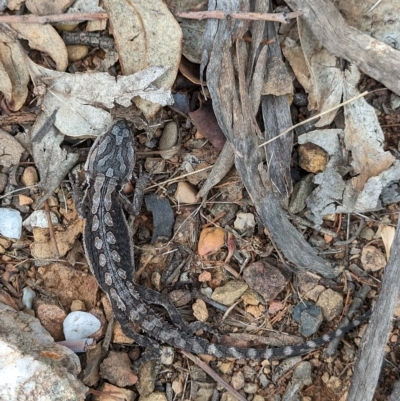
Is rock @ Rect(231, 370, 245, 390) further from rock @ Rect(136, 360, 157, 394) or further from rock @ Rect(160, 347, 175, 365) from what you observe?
rock @ Rect(136, 360, 157, 394)

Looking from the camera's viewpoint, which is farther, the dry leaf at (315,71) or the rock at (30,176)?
the rock at (30,176)

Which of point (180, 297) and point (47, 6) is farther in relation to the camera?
point (180, 297)

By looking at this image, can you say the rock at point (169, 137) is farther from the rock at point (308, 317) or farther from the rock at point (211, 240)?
the rock at point (308, 317)

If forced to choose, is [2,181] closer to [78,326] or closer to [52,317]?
[52,317]

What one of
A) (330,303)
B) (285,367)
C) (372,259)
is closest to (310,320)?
(330,303)

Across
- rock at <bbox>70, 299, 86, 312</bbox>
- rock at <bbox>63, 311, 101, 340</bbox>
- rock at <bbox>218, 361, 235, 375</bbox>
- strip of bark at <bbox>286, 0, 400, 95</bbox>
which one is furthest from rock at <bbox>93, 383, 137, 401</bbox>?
strip of bark at <bbox>286, 0, 400, 95</bbox>

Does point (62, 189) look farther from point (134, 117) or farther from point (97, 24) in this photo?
point (97, 24)

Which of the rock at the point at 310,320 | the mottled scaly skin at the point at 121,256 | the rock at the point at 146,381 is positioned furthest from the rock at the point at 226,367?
Answer: the rock at the point at 310,320

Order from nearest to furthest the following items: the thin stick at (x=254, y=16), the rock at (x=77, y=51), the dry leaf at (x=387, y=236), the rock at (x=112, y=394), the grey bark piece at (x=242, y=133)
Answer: the thin stick at (x=254, y=16)
the grey bark piece at (x=242, y=133)
the dry leaf at (x=387, y=236)
the rock at (x=112, y=394)
the rock at (x=77, y=51)
